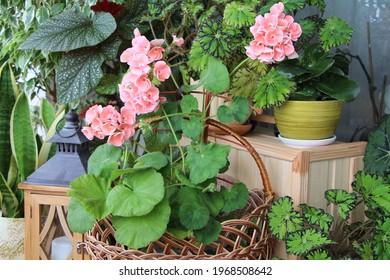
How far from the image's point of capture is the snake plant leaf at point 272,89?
138 cm

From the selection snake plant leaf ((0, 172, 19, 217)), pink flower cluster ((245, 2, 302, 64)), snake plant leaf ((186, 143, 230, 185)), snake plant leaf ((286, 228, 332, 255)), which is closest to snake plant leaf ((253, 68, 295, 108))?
pink flower cluster ((245, 2, 302, 64))

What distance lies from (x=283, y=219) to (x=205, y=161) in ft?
0.76

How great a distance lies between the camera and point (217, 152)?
122 cm

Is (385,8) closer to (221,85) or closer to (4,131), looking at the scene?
(221,85)

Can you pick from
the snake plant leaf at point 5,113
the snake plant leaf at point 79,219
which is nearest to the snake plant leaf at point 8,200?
the snake plant leaf at point 5,113

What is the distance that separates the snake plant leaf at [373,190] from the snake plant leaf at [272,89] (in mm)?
261

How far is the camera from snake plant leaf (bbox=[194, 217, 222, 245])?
1.20 metres

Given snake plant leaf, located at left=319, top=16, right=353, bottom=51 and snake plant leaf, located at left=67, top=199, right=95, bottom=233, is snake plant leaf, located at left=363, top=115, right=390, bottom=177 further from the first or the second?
snake plant leaf, located at left=67, top=199, right=95, bottom=233

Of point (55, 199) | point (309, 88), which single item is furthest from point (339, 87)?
point (55, 199)

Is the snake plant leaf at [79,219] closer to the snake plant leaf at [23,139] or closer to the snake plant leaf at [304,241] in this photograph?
the snake plant leaf at [304,241]

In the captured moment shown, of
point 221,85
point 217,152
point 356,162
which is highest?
point 221,85

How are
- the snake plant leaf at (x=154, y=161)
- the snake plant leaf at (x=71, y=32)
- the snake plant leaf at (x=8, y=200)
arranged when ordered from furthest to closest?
the snake plant leaf at (x=8, y=200) → the snake plant leaf at (x=71, y=32) → the snake plant leaf at (x=154, y=161)
